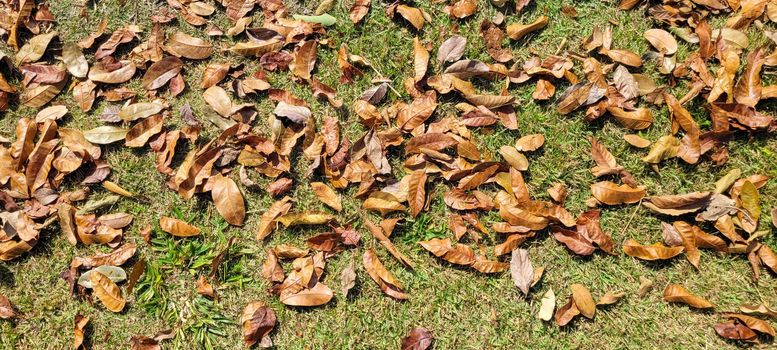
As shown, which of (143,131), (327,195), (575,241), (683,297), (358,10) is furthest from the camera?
(358,10)

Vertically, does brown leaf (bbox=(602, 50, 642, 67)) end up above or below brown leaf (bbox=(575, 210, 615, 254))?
above

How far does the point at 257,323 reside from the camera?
2732 mm

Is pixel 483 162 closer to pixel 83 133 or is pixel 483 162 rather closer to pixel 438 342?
pixel 438 342

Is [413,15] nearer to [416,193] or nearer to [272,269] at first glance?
[416,193]

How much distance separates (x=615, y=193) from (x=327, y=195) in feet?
4.97

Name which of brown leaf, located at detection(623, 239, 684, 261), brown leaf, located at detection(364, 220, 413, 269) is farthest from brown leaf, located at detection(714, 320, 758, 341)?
brown leaf, located at detection(364, 220, 413, 269)

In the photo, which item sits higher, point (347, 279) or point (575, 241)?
point (575, 241)

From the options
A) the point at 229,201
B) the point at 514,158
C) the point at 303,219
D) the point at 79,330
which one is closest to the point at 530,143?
the point at 514,158

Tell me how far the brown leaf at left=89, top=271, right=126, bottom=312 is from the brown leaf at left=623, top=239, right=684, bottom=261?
260 centimetres

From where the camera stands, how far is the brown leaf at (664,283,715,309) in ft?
8.87

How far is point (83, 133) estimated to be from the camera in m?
3.08

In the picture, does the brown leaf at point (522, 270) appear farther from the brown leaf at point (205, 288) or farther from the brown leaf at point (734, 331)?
the brown leaf at point (205, 288)

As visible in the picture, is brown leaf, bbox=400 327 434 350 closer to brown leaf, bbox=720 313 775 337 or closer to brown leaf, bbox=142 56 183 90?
brown leaf, bbox=720 313 775 337

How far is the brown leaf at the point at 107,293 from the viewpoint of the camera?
110 inches
